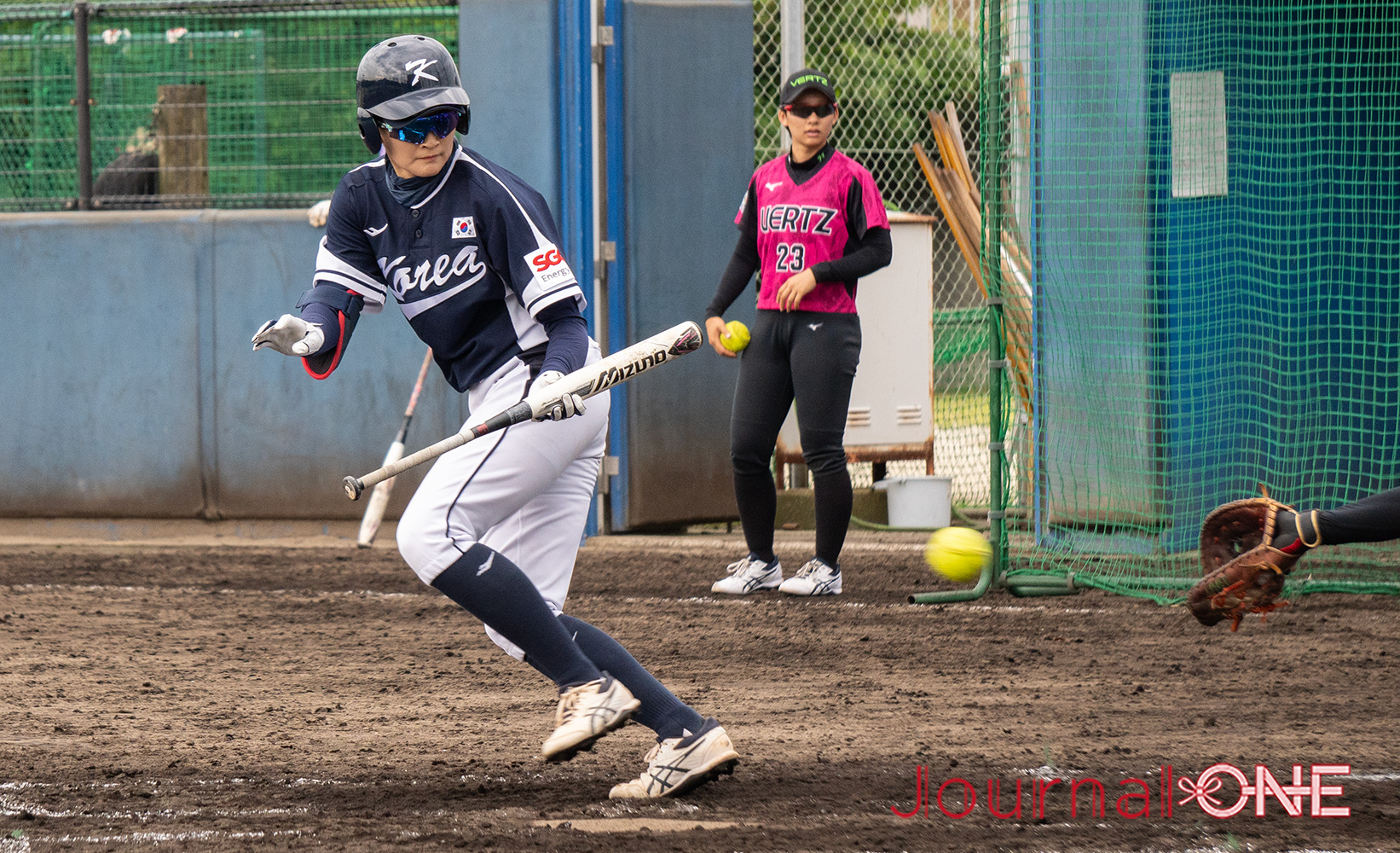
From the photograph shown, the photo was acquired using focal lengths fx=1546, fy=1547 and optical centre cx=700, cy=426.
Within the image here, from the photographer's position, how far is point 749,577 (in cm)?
711

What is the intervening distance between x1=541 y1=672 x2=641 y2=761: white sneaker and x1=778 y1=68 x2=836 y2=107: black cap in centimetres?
368

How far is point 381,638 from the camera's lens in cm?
628

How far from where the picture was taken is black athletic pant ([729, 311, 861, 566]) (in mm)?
6836

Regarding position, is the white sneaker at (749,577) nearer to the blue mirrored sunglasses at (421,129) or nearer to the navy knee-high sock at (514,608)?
the navy knee-high sock at (514,608)

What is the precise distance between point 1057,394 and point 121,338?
560 centimetres

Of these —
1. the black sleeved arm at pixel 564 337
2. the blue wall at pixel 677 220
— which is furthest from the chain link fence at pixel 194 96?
the black sleeved arm at pixel 564 337

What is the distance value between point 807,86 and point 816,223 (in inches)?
23.4

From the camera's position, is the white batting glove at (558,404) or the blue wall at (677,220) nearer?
the white batting glove at (558,404)

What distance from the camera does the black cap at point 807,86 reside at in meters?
6.77

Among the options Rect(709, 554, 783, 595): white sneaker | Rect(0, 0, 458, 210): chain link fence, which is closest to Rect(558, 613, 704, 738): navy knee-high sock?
→ Rect(709, 554, 783, 595): white sneaker

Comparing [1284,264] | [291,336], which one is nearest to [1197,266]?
[1284,264]

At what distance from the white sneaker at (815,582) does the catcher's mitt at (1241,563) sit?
2593 millimetres

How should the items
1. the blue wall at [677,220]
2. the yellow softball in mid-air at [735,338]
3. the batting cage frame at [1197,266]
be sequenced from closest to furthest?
the yellow softball in mid-air at [735,338] → the batting cage frame at [1197,266] → the blue wall at [677,220]

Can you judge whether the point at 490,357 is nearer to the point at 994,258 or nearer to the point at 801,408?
the point at 801,408
